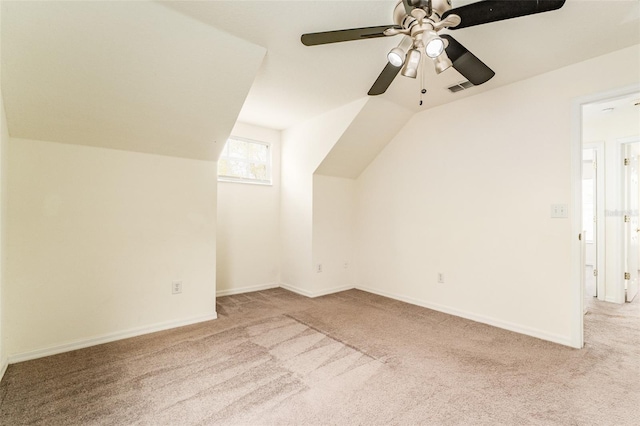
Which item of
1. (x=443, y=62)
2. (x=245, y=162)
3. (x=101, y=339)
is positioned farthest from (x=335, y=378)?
(x=245, y=162)

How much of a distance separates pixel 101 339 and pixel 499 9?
139 inches

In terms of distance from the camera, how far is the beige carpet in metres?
1.55

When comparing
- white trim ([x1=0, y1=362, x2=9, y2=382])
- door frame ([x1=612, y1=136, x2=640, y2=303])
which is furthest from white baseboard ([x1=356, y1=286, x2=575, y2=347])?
white trim ([x1=0, y1=362, x2=9, y2=382])

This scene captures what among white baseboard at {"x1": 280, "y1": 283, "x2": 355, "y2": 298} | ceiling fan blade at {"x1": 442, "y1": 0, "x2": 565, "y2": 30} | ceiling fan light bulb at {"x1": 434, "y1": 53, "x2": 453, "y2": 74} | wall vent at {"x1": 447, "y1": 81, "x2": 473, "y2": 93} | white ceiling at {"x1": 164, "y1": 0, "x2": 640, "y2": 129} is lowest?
white baseboard at {"x1": 280, "y1": 283, "x2": 355, "y2": 298}

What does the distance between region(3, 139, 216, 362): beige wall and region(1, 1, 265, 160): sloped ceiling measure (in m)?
0.24

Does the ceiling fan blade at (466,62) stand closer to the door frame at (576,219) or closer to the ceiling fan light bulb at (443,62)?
the ceiling fan light bulb at (443,62)

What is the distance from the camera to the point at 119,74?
2.00m

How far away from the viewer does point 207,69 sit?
2172 millimetres

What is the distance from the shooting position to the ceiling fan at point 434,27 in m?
1.37

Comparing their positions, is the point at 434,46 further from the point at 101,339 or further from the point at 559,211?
the point at 101,339

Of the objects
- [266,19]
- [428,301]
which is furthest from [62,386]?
[428,301]

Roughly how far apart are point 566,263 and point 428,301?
1.39 m

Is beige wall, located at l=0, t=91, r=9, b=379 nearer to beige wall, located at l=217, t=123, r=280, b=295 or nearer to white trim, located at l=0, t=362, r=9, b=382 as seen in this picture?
white trim, located at l=0, t=362, r=9, b=382

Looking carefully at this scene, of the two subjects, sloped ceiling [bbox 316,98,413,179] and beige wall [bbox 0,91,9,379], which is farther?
sloped ceiling [bbox 316,98,413,179]
